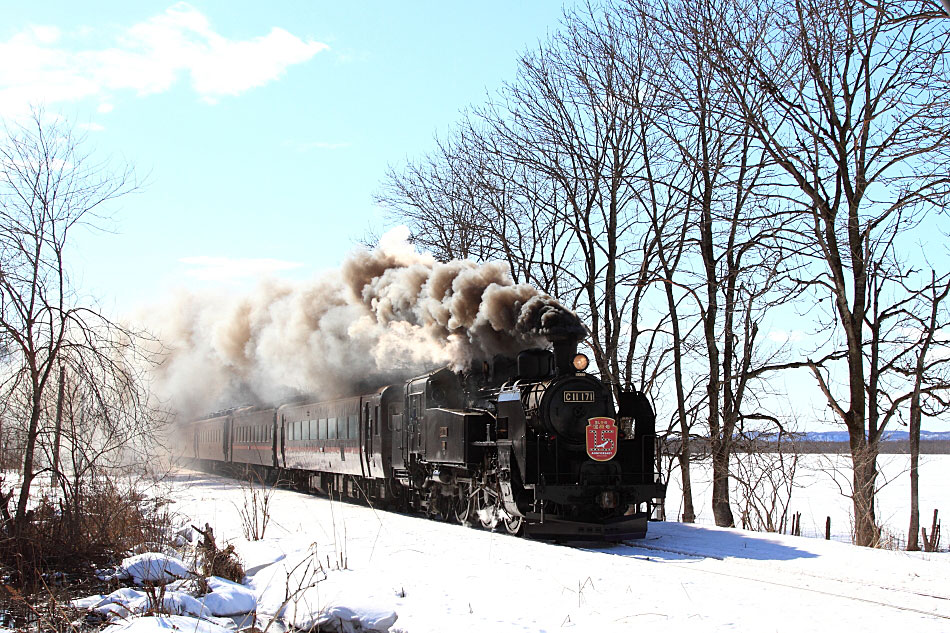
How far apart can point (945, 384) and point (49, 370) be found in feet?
49.8

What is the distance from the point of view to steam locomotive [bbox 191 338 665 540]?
12086 millimetres

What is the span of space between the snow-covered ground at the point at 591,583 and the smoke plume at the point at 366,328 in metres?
3.56

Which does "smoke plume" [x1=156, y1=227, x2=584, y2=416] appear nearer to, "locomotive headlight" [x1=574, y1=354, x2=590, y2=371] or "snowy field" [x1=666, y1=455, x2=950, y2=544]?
"locomotive headlight" [x1=574, y1=354, x2=590, y2=371]

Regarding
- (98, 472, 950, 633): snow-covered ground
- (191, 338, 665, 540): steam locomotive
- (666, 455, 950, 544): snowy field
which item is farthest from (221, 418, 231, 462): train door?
(98, 472, 950, 633): snow-covered ground

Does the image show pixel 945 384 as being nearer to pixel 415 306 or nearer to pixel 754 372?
pixel 754 372

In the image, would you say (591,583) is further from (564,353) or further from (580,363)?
(564,353)

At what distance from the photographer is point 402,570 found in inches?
361

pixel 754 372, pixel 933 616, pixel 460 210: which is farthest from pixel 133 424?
pixel 460 210

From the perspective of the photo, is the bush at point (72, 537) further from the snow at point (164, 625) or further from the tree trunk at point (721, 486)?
the tree trunk at point (721, 486)

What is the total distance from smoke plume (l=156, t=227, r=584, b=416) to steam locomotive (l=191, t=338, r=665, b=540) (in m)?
0.67

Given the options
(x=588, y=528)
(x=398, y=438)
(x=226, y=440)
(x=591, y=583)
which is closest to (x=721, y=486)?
(x=398, y=438)

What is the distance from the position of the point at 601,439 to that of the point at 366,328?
8158mm

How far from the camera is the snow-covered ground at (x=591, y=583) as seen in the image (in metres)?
6.95

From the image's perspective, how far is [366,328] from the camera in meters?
19.1
